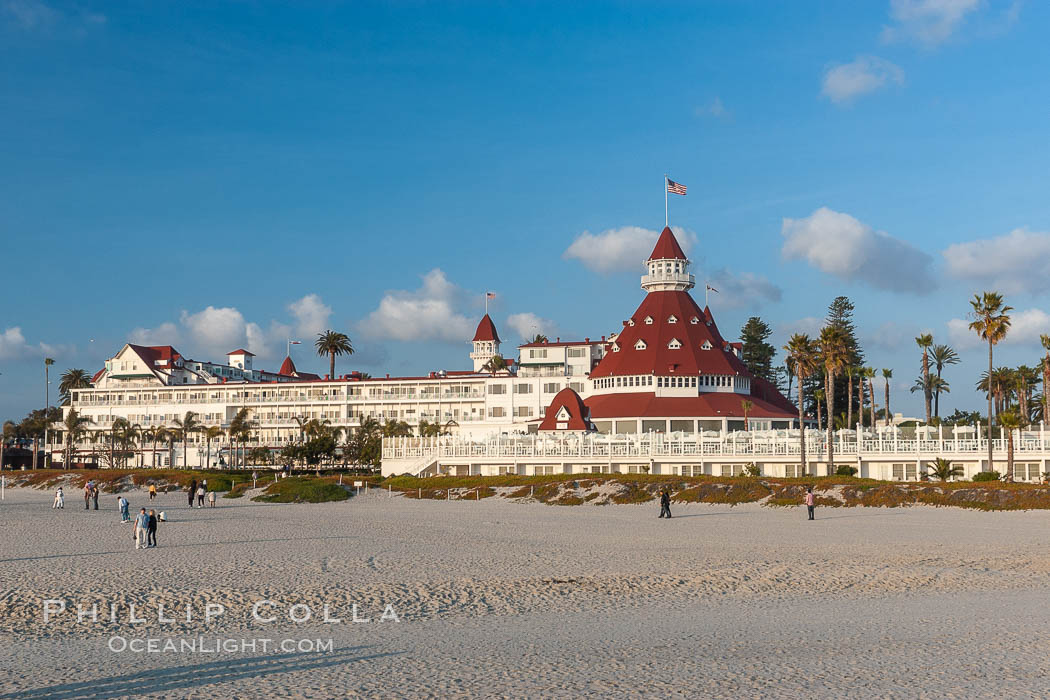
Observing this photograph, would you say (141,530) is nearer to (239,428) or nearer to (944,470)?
(944,470)

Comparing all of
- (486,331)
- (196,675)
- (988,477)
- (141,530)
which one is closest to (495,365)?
(486,331)

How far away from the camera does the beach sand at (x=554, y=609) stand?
13.6 m

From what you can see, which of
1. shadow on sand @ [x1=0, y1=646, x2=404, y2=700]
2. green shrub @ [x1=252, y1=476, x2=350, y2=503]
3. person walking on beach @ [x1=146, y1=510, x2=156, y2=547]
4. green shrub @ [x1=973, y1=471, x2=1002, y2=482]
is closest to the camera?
shadow on sand @ [x1=0, y1=646, x2=404, y2=700]

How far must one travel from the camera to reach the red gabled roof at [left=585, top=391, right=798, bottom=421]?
236 feet

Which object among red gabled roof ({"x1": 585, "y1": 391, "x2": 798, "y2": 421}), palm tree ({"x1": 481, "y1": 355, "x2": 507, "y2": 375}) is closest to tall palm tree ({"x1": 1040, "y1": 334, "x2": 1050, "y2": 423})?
red gabled roof ({"x1": 585, "y1": 391, "x2": 798, "y2": 421})

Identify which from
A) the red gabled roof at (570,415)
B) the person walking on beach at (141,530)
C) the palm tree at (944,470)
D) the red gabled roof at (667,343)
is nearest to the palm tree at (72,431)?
the red gabled roof at (667,343)

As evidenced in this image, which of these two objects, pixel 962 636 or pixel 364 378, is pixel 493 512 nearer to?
pixel 962 636

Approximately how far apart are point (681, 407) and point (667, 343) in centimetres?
695

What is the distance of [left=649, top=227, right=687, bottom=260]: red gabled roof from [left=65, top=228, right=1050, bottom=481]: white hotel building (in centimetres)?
11

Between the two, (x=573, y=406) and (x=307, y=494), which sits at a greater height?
(x=573, y=406)

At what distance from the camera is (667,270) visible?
83062mm

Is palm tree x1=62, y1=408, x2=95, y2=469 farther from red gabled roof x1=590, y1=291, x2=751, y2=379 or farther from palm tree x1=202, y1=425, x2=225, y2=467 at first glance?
red gabled roof x1=590, y1=291, x2=751, y2=379

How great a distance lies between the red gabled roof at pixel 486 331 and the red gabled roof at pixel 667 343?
31.6 metres

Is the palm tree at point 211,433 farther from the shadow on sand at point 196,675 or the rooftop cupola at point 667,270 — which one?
the shadow on sand at point 196,675
